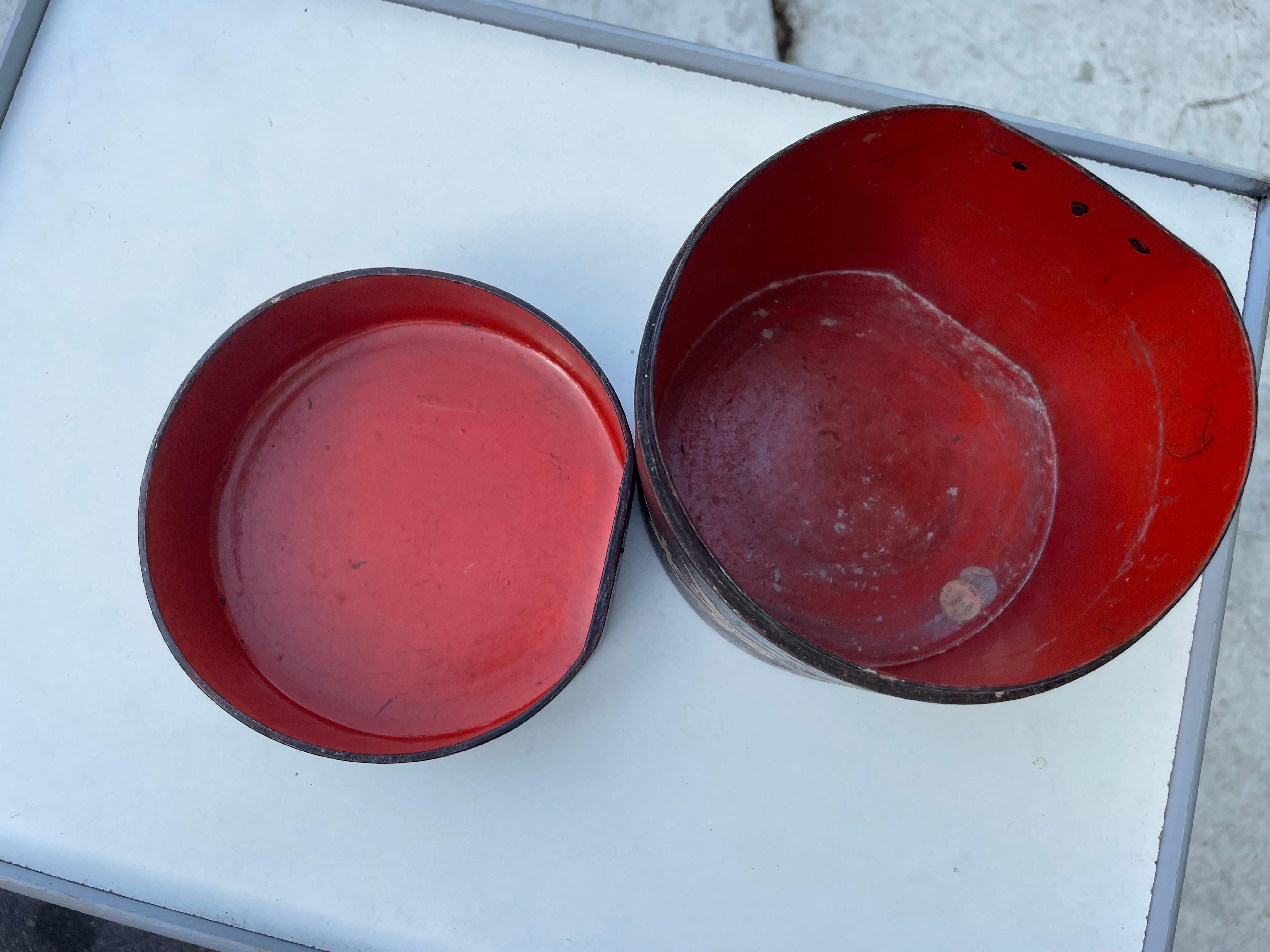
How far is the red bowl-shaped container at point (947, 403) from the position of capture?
1.79 ft

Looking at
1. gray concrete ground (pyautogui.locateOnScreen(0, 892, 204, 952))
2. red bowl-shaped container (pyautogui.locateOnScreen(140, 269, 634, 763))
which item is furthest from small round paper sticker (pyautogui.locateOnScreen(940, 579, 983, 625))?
gray concrete ground (pyautogui.locateOnScreen(0, 892, 204, 952))

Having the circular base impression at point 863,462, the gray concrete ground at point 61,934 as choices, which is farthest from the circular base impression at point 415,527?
the gray concrete ground at point 61,934

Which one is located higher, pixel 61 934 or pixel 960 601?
pixel 960 601

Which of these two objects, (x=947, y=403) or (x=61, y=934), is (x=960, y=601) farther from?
(x=61, y=934)

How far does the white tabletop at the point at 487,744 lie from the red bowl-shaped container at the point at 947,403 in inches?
3.0

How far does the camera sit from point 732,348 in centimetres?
69

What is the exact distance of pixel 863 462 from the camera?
2.26 ft

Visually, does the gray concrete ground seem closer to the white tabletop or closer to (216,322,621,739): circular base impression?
the white tabletop

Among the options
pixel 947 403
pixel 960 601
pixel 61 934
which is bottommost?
pixel 61 934

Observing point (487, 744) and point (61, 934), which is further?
point (61, 934)

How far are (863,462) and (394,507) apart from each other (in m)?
0.39

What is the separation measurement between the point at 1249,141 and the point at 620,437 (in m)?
1.14

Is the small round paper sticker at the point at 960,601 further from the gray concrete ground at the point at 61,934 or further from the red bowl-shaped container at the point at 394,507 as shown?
the gray concrete ground at the point at 61,934

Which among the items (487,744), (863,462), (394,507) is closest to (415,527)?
(394,507)
